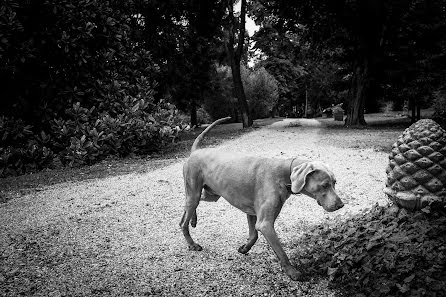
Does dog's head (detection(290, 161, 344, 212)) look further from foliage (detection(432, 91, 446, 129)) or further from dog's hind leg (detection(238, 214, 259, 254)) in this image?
foliage (detection(432, 91, 446, 129))

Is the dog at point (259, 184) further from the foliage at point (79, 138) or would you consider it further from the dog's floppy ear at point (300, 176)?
the foliage at point (79, 138)

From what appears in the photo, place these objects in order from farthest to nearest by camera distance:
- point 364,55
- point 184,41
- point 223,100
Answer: point 223,100
point 364,55
point 184,41

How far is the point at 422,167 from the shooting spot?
10.9 feet

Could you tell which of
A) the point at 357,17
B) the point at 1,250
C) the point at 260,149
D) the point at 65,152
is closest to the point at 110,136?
the point at 65,152

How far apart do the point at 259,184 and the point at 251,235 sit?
0.87 meters

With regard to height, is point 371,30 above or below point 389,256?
above

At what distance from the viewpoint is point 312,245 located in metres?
4.25

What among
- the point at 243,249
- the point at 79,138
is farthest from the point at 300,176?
the point at 79,138

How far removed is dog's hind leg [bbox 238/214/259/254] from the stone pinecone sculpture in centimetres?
159

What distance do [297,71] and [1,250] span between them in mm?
45095

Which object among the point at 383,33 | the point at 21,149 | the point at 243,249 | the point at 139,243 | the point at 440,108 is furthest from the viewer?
the point at 383,33

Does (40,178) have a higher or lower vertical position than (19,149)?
lower

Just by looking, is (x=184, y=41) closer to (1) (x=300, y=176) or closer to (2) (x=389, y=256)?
(1) (x=300, y=176)

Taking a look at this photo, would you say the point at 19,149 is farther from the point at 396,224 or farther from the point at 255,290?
the point at 396,224
